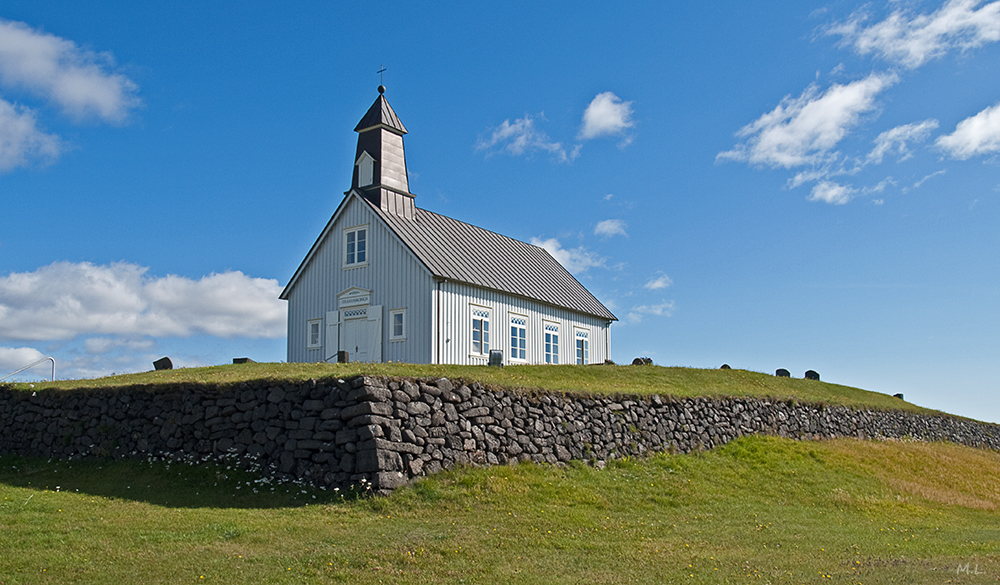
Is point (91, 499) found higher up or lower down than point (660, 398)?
lower down

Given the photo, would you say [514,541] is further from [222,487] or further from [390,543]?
[222,487]

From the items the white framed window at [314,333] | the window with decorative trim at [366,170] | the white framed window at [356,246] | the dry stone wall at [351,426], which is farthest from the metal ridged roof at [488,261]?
the dry stone wall at [351,426]

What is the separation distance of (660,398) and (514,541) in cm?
1054

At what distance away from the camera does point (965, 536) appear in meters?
16.1

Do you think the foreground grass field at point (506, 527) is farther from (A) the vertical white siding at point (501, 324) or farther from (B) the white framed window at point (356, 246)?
(B) the white framed window at point (356, 246)

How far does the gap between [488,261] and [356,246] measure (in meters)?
5.52

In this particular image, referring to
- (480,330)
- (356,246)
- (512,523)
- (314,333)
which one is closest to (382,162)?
(356,246)

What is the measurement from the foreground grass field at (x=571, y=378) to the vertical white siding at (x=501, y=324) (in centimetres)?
374

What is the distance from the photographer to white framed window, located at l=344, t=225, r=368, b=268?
2942 centimetres

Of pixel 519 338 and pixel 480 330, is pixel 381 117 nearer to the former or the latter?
pixel 480 330

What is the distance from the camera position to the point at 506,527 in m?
13.4

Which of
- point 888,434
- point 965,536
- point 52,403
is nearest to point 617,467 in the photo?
point 965,536

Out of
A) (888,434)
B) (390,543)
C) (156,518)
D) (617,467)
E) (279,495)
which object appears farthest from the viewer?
(888,434)

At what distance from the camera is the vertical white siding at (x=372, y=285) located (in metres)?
27.4
